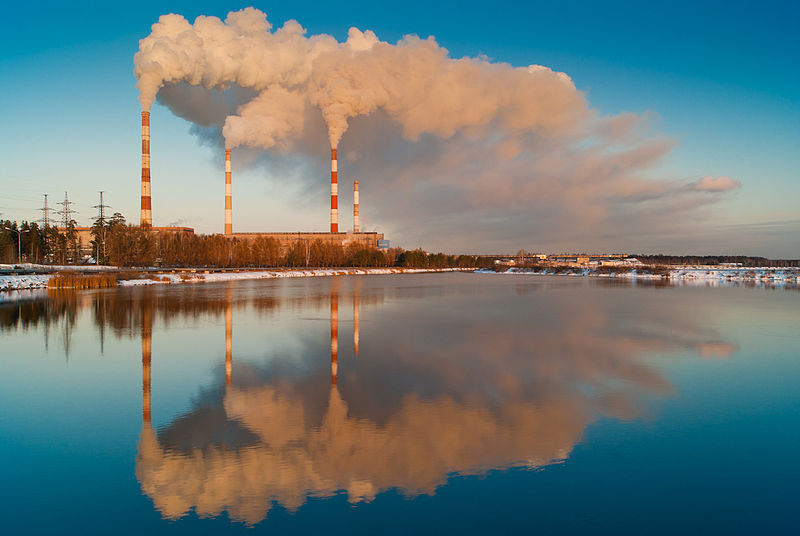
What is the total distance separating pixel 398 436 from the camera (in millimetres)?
6215

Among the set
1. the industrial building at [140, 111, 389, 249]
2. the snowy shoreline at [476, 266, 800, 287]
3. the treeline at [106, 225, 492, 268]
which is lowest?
the snowy shoreline at [476, 266, 800, 287]

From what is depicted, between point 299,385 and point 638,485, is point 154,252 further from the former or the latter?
point 638,485

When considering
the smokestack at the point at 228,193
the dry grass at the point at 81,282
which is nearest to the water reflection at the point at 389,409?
the dry grass at the point at 81,282

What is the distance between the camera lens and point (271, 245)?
88875 millimetres

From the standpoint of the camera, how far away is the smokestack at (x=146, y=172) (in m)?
63.1

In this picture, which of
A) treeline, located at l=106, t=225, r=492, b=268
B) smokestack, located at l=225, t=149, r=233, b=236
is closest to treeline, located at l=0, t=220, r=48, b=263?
treeline, located at l=106, t=225, r=492, b=268

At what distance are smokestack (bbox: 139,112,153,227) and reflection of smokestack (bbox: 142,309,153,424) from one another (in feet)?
173

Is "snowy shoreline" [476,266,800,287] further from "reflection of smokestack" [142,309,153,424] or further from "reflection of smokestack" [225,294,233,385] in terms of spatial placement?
"reflection of smokestack" [142,309,153,424]

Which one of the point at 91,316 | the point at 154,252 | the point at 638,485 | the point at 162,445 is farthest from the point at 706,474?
the point at 154,252

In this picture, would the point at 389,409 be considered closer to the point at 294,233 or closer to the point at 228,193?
the point at 228,193

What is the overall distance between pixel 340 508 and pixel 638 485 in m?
2.86

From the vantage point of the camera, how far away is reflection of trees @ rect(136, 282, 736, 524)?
16.5ft

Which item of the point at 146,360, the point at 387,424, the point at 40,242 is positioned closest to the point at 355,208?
the point at 40,242

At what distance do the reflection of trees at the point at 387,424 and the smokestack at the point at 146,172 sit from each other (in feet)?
205
